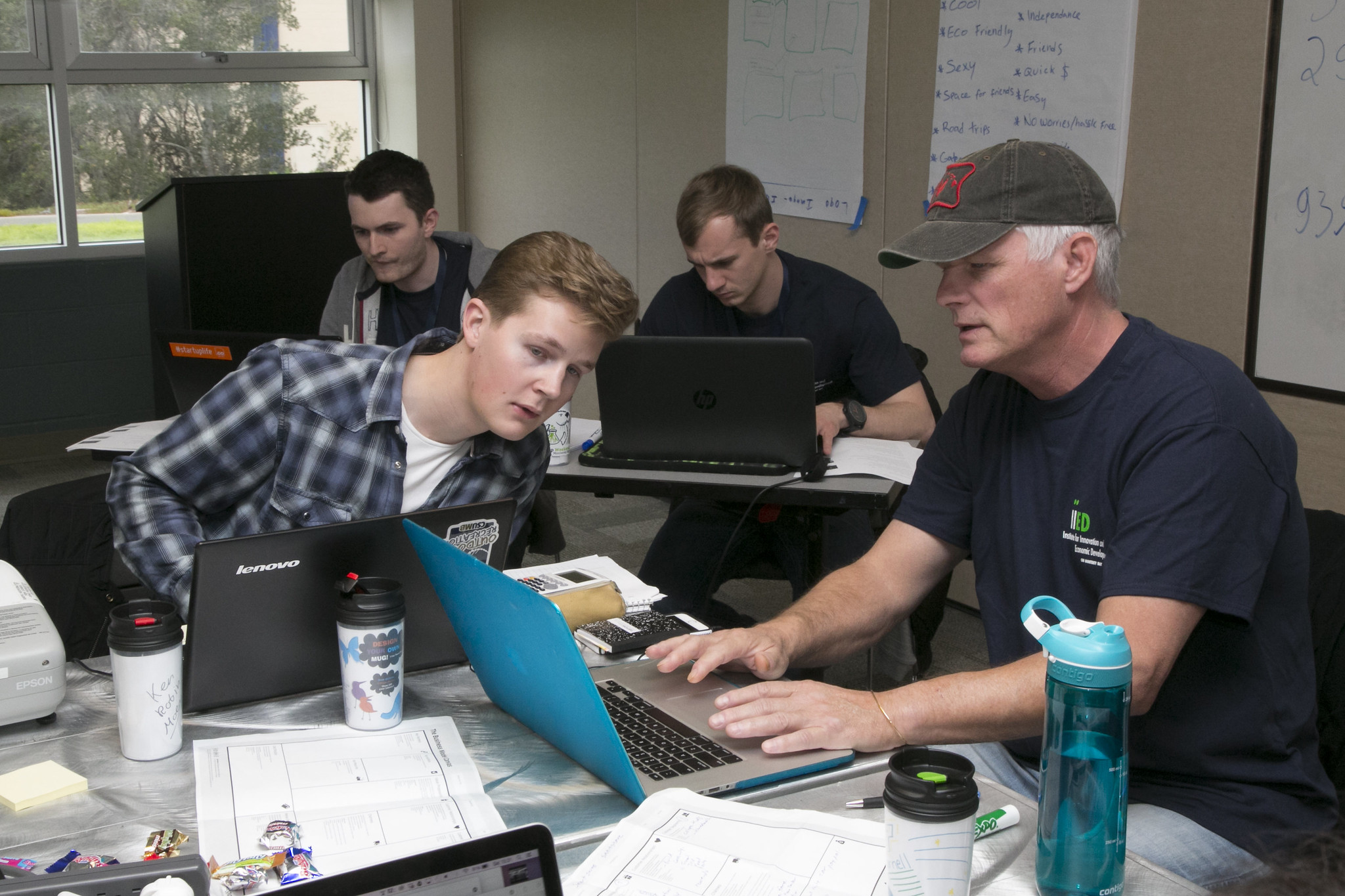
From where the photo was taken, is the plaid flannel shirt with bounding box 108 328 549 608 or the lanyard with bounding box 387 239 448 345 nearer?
the plaid flannel shirt with bounding box 108 328 549 608

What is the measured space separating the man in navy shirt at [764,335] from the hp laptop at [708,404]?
192mm

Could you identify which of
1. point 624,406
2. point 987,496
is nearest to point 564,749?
point 987,496

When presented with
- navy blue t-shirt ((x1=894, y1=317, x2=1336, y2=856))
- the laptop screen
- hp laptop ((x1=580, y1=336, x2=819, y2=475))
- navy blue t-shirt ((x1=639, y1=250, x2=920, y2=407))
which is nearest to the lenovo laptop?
the laptop screen

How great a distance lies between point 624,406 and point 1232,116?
151 cm

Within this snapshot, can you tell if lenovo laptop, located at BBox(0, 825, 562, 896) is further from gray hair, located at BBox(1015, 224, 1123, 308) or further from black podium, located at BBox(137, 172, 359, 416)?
black podium, located at BBox(137, 172, 359, 416)

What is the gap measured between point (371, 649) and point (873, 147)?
2.85 m

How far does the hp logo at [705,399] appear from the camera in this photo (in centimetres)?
233

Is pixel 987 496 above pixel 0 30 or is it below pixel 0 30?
below

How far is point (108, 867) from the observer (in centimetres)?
75

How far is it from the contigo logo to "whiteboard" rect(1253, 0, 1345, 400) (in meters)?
2.16

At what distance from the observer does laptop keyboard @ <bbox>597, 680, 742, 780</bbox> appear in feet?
3.72

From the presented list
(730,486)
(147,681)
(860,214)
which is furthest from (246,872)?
(860,214)

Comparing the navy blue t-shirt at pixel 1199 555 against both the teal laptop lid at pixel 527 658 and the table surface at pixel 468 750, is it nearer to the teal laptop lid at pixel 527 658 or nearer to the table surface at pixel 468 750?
the table surface at pixel 468 750

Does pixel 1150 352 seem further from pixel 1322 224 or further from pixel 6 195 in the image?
pixel 6 195
